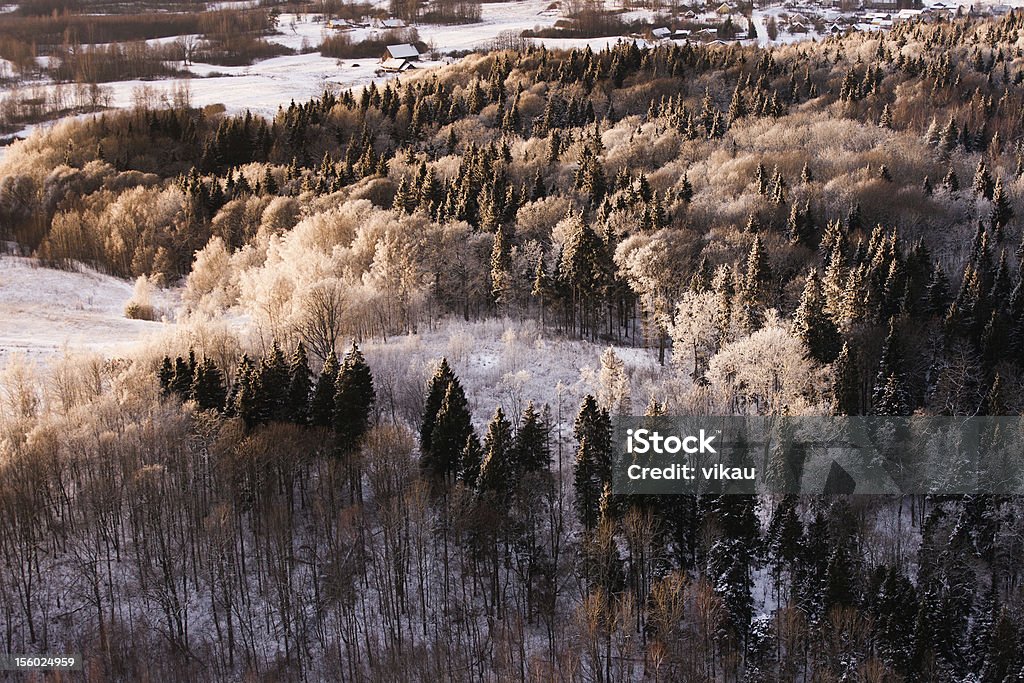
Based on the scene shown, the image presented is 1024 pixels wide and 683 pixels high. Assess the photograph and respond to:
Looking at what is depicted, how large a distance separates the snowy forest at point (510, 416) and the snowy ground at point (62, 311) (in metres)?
4.26

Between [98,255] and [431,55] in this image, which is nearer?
[98,255]

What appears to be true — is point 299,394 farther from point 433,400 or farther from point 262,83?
point 262,83

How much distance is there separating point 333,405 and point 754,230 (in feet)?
151

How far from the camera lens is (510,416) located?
6053cm

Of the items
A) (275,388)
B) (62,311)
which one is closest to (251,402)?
(275,388)

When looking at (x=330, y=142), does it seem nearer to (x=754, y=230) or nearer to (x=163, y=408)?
(x=754, y=230)

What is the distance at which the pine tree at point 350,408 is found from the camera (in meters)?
53.5

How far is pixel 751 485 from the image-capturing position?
50125 mm

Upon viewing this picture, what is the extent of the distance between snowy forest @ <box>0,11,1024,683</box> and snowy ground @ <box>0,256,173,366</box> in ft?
14.0

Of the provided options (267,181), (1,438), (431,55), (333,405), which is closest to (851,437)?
(333,405)

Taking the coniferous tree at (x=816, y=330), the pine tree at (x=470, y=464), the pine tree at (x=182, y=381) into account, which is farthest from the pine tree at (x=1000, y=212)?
the pine tree at (x=182, y=381)

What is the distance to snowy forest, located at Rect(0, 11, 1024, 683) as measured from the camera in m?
46.2

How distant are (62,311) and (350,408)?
40312 mm

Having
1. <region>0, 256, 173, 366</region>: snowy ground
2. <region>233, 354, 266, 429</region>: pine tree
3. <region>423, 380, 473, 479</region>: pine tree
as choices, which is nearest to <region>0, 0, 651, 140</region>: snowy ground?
<region>0, 256, 173, 366</region>: snowy ground
